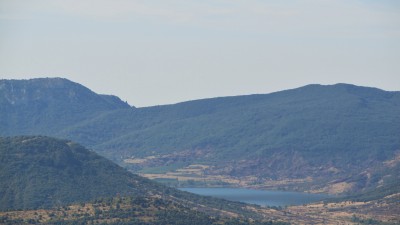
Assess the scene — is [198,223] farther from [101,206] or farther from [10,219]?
[10,219]

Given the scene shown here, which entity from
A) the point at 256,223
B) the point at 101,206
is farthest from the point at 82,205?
the point at 256,223

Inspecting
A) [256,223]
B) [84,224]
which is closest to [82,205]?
[84,224]

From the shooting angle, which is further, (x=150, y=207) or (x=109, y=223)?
(x=150, y=207)

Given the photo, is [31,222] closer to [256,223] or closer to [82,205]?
[82,205]

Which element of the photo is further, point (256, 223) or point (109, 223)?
point (256, 223)

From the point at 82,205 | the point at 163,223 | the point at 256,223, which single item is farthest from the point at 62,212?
the point at 256,223

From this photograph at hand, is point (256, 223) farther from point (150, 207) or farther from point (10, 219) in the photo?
point (10, 219)

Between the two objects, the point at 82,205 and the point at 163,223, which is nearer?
the point at 163,223
